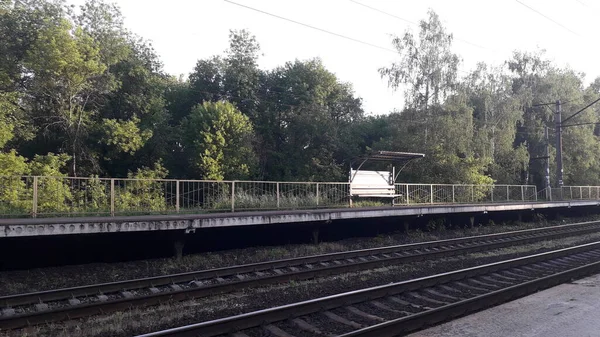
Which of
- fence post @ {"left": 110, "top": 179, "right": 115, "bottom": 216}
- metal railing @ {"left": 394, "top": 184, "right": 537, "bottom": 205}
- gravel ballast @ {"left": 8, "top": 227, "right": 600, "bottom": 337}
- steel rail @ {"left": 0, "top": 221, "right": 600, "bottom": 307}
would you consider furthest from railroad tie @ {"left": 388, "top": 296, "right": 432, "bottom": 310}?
metal railing @ {"left": 394, "top": 184, "right": 537, "bottom": 205}

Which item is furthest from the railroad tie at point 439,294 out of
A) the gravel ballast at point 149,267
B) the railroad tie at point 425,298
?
the gravel ballast at point 149,267

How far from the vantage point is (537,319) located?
782 centimetres

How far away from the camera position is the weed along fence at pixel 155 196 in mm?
13461

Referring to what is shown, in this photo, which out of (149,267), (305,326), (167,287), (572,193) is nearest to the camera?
(305,326)

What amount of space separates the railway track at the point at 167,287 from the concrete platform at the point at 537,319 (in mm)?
4336

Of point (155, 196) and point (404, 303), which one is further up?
point (155, 196)

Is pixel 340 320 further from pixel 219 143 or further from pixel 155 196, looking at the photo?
pixel 219 143

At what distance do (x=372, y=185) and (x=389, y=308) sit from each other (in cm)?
1332

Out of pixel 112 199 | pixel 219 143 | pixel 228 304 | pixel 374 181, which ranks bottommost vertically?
pixel 228 304

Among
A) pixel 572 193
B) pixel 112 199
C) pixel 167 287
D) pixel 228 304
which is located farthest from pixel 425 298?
pixel 572 193

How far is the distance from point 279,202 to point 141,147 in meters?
15.4

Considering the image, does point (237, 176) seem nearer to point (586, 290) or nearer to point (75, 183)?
point (75, 183)

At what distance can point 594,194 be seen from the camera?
4150cm

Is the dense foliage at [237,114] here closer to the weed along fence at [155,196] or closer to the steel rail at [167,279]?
the weed along fence at [155,196]
